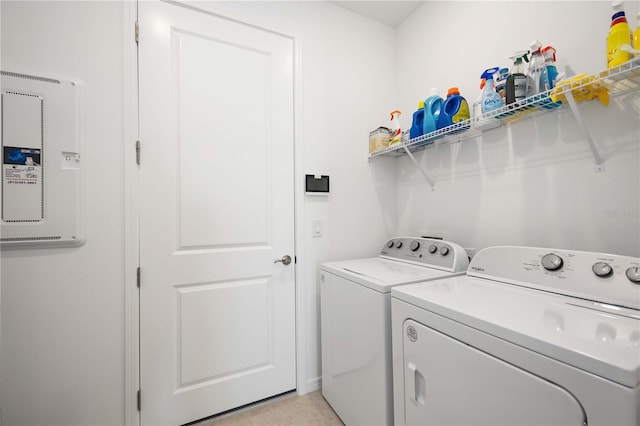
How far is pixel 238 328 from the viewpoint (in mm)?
1631

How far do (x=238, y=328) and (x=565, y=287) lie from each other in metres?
1.62

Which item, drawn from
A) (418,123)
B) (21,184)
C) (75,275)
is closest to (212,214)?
(75,275)

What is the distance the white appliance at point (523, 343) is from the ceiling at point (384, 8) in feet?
Result: 6.20

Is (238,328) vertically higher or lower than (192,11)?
lower

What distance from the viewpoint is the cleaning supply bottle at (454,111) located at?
1.49 metres

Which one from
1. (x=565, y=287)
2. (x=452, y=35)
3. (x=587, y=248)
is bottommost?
(x=565, y=287)

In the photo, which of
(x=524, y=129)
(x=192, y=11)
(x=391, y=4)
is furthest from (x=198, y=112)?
(x=524, y=129)

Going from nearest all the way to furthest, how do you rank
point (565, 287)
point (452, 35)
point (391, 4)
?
point (565, 287) → point (452, 35) → point (391, 4)

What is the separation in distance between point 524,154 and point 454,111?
1.42 ft

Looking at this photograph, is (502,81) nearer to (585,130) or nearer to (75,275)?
(585,130)

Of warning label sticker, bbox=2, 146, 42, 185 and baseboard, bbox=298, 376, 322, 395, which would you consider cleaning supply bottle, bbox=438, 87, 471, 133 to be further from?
warning label sticker, bbox=2, 146, 42, 185

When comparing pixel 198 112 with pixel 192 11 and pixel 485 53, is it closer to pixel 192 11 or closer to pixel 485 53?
pixel 192 11

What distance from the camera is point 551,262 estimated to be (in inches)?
41.8

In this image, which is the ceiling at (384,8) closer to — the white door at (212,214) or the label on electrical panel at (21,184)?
the white door at (212,214)
